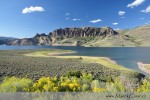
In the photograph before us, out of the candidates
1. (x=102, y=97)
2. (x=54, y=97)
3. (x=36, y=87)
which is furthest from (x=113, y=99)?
(x=36, y=87)

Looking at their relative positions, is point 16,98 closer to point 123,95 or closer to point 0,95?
point 0,95

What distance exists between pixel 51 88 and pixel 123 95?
560cm

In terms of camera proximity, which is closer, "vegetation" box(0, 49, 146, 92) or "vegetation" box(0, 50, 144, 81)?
"vegetation" box(0, 49, 146, 92)

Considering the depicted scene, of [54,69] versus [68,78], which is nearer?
[68,78]

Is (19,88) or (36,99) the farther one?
(19,88)

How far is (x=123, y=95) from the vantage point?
1018 cm

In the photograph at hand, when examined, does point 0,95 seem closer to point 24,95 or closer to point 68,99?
point 24,95

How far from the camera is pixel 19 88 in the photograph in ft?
50.0

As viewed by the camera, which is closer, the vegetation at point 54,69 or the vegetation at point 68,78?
the vegetation at point 68,78

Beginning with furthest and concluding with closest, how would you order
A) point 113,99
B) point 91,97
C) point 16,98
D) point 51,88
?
point 51,88
point 16,98
point 91,97
point 113,99

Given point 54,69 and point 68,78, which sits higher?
point 68,78

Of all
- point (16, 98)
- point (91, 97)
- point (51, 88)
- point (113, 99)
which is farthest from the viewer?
point (51, 88)

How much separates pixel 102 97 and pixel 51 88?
518 centimetres

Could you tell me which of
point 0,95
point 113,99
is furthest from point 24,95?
point 113,99
